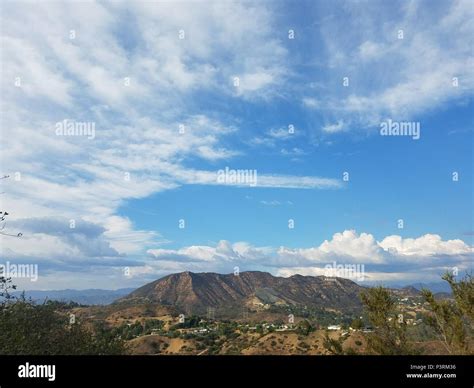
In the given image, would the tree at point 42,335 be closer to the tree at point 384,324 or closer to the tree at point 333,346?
the tree at point 333,346

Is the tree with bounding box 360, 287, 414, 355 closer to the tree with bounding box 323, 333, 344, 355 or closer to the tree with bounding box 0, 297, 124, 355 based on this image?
the tree with bounding box 323, 333, 344, 355

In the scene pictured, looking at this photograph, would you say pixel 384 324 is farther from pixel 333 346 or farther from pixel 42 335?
pixel 42 335

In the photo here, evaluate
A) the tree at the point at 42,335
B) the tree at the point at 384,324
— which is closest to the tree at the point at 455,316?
the tree at the point at 384,324

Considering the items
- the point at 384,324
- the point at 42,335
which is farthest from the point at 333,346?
the point at 42,335

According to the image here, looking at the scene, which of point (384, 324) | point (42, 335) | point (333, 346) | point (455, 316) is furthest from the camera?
point (333, 346)
